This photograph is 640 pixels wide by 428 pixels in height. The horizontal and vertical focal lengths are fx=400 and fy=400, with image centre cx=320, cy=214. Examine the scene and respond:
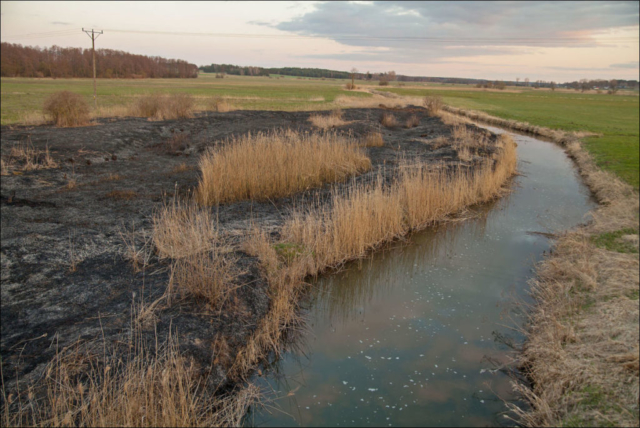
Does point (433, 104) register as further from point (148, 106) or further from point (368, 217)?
point (368, 217)

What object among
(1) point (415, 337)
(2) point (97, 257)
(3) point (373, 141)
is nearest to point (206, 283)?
(2) point (97, 257)

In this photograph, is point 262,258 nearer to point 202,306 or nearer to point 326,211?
point 202,306

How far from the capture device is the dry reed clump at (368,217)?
6.90 meters

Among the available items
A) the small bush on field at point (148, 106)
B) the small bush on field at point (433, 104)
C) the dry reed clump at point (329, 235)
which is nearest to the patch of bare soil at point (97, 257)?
the dry reed clump at point (329, 235)

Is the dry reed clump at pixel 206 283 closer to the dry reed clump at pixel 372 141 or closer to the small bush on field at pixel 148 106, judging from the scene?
the dry reed clump at pixel 372 141

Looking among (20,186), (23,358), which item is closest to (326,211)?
(23,358)

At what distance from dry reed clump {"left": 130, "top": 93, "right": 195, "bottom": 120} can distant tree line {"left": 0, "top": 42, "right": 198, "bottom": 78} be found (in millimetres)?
76524

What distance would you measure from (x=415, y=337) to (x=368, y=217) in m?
2.85

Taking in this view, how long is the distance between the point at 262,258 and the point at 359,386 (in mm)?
2448

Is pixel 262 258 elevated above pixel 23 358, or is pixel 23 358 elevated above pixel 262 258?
pixel 262 258

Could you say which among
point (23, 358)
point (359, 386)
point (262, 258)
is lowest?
point (359, 386)

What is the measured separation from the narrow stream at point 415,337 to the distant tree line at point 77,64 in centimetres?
9681

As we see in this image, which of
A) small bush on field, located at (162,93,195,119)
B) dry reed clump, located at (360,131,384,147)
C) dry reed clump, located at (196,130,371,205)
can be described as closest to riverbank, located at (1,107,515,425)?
dry reed clump, located at (196,130,371,205)

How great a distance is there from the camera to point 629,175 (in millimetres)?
13133
